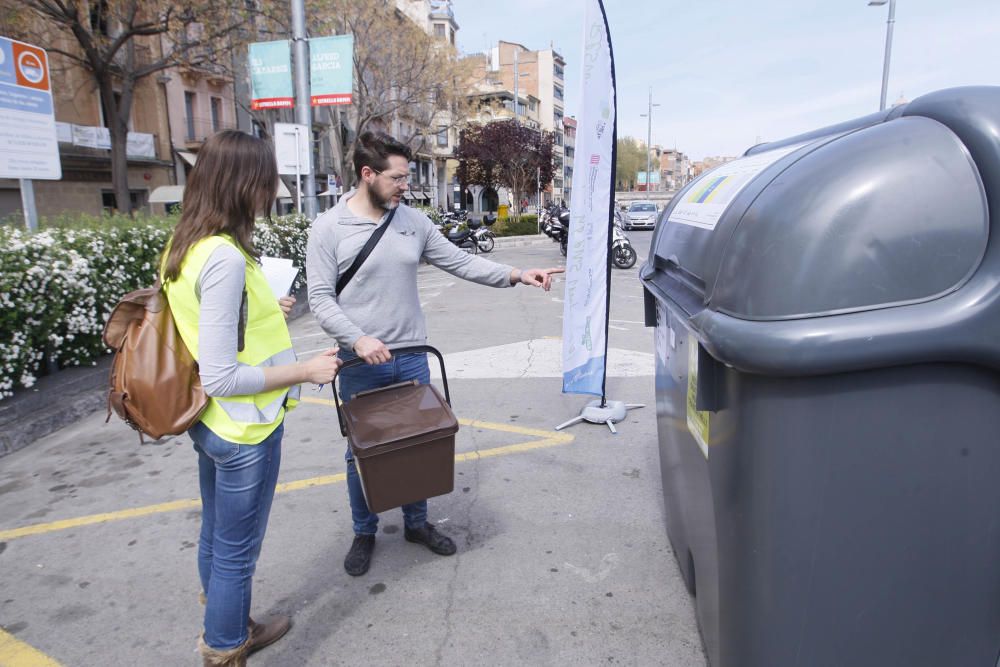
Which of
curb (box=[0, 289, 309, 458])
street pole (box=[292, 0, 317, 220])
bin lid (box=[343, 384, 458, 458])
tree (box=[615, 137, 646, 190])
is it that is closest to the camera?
bin lid (box=[343, 384, 458, 458])

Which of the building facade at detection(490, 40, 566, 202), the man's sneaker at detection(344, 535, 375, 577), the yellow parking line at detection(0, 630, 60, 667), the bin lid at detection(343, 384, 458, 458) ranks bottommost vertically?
the yellow parking line at detection(0, 630, 60, 667)

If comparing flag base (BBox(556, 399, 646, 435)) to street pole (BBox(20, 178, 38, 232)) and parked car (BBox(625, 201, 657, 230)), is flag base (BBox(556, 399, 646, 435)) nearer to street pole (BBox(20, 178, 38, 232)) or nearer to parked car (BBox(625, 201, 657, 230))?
street pole (BBox(20, 178, 38, 232))

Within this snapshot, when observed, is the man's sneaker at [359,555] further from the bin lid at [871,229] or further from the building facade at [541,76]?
the building facade at [541,76]

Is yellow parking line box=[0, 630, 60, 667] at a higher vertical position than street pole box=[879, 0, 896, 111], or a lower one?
lower

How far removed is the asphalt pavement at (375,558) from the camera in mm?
2459

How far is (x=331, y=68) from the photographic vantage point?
1242 cm

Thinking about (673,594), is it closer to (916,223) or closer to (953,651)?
(953,651)

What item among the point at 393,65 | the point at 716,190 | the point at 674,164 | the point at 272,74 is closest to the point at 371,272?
the point at 716,190

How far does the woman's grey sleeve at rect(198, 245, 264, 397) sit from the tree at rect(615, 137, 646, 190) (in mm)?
106320

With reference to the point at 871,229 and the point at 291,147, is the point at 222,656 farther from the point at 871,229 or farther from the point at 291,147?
the point at 291,147

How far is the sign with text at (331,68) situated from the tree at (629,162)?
95.6 m

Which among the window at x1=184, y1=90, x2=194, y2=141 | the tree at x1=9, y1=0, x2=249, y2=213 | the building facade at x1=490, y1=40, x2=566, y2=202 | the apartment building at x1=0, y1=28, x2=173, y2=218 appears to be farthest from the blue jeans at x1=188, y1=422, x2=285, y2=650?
the building facade at x1=490, y1=40, x2=566, y2=202

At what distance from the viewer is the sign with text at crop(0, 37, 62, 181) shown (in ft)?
17.7

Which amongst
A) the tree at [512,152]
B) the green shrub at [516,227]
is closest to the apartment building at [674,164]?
the tree at [512,152]
